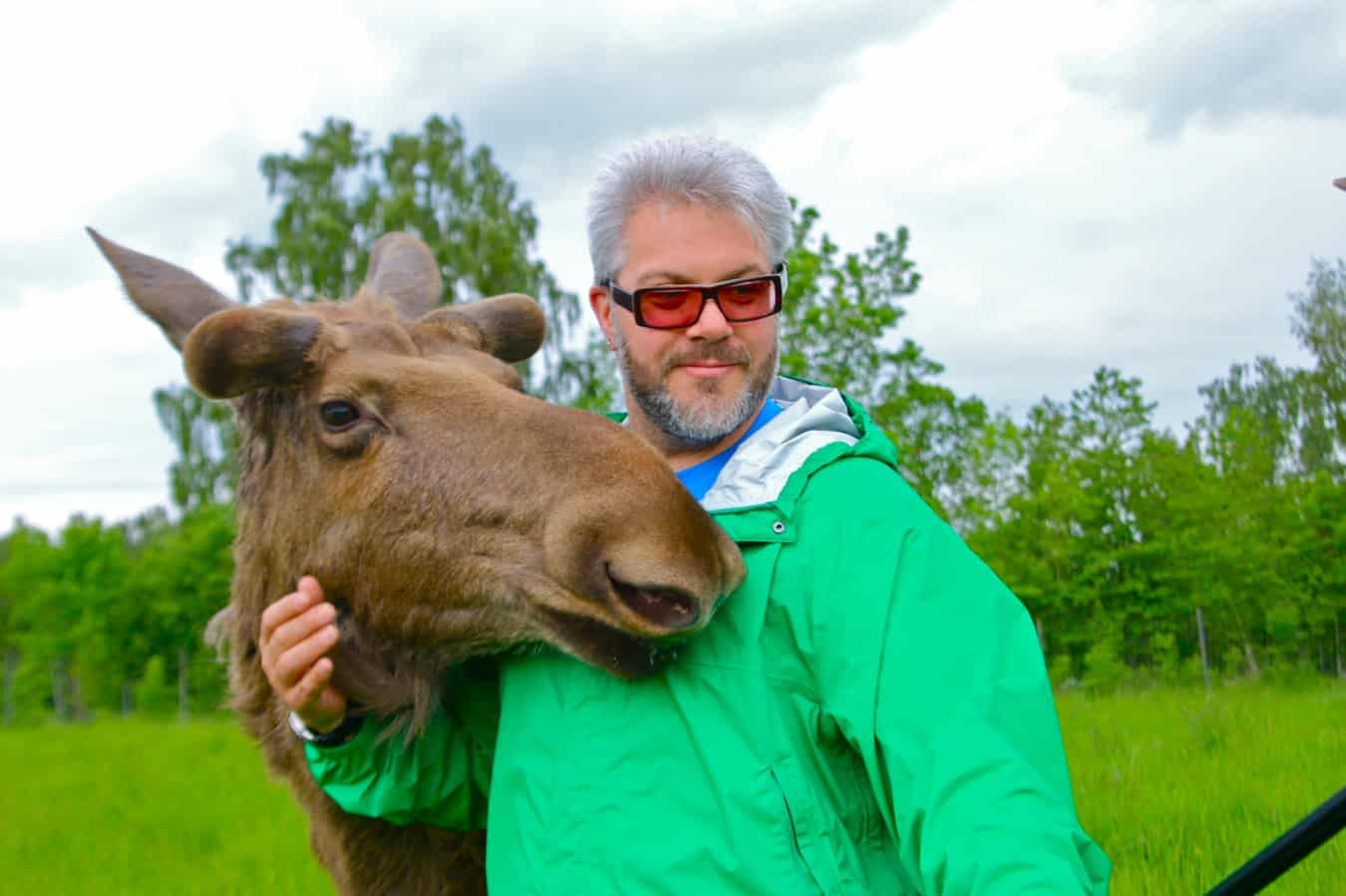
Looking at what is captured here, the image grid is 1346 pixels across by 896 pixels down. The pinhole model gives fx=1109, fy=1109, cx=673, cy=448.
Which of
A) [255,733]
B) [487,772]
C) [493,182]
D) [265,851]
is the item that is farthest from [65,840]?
[493,182]

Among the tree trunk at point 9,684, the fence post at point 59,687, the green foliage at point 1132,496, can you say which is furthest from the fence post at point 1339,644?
the tree trunk at point 9,684

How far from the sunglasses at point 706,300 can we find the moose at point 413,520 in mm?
284

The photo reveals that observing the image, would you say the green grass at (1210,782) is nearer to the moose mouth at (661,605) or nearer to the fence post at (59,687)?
the moose mouth at (661,605)

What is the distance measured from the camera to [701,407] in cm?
266

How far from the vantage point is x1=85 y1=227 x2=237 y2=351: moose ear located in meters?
3.24

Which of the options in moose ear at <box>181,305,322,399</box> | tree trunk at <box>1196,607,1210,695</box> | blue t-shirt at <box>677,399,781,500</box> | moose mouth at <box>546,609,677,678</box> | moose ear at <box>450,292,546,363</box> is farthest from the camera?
tree trunk at <box>1196,607,1210,695</box>

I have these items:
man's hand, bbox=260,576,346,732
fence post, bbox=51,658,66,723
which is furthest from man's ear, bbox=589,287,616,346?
fence post, bbox=51,658,66,723

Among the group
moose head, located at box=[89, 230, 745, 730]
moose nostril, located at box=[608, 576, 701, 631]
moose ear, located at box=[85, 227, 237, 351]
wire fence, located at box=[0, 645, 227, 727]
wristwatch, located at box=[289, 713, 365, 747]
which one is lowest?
wire fence, located at box=[0, 645, 227, 727]

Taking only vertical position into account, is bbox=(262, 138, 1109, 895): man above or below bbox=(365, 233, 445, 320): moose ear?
below

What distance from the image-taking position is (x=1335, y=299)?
5609mm

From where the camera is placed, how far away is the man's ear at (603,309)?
2.93m

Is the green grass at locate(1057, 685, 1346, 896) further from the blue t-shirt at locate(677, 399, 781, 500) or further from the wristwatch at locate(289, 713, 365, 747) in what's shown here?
the wristwatch at locate(289, 713, 365, 747)

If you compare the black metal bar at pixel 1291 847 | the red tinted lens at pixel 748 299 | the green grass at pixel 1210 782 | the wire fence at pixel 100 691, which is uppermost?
the red tinted lens at pixel 748 299

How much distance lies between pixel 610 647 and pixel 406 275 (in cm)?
233
